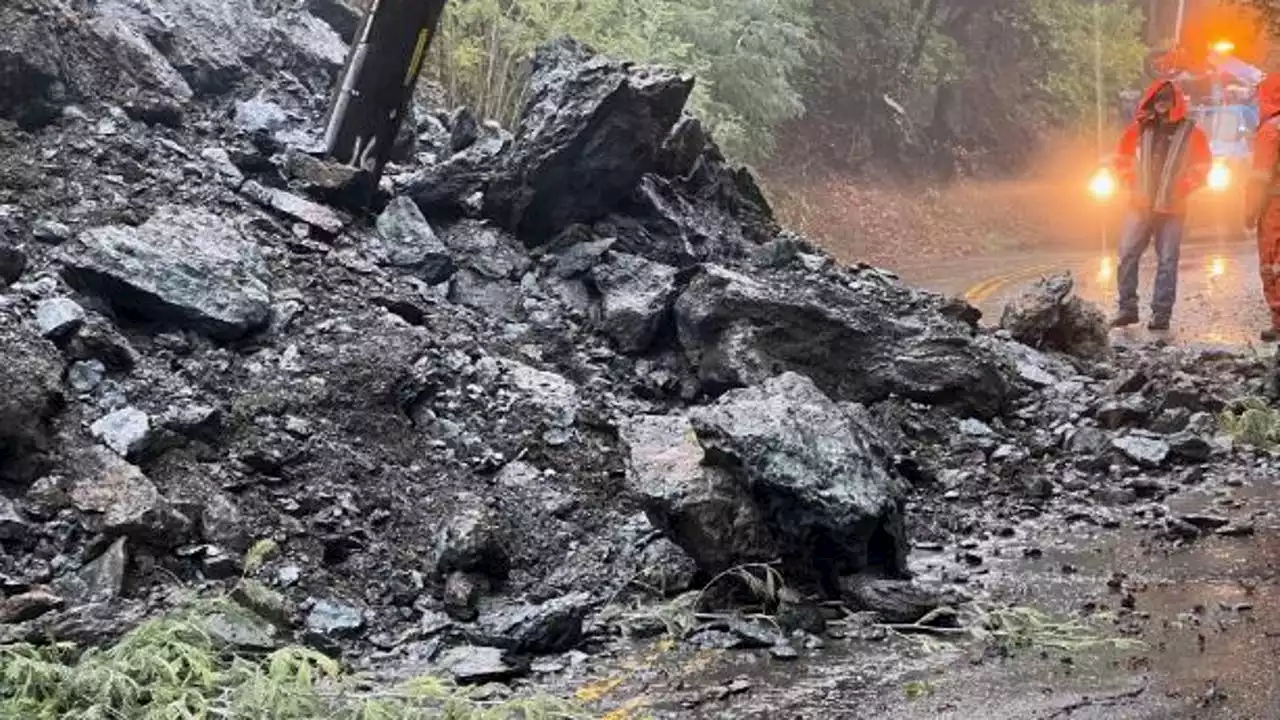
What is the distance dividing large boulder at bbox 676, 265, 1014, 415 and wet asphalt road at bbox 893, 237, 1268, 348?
350 cm

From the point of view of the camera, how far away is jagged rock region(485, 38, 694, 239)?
343 inches

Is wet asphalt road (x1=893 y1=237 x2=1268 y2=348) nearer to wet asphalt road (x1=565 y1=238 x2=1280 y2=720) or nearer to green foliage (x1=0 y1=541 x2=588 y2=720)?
wet asphalt road (x1=565 y1=238 x2=1280 y2=720)

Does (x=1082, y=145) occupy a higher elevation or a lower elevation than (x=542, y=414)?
higher

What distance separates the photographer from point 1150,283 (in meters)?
14.8

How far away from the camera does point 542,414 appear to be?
23.2 ft

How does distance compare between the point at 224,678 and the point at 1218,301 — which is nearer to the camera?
the point at 224,678

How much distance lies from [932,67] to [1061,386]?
753 inches

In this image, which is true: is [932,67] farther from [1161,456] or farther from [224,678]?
[224,678]

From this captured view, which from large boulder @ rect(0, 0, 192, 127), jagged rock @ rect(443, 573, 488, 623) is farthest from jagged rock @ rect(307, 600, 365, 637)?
large boulder @ rect(0, 0, 192, 127)

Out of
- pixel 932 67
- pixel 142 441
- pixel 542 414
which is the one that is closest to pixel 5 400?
pixel 142 441

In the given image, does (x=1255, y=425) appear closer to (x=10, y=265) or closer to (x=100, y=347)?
(x=100, y=347)

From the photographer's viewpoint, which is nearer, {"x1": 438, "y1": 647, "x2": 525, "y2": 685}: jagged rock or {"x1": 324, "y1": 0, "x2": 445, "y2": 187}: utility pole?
{"x1": 438, "y1": 647, "x2": 525, "y2": 685}: jagged rock

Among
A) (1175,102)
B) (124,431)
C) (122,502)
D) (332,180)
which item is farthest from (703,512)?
(1175,102)

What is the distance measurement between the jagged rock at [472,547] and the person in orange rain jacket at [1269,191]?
727cm
